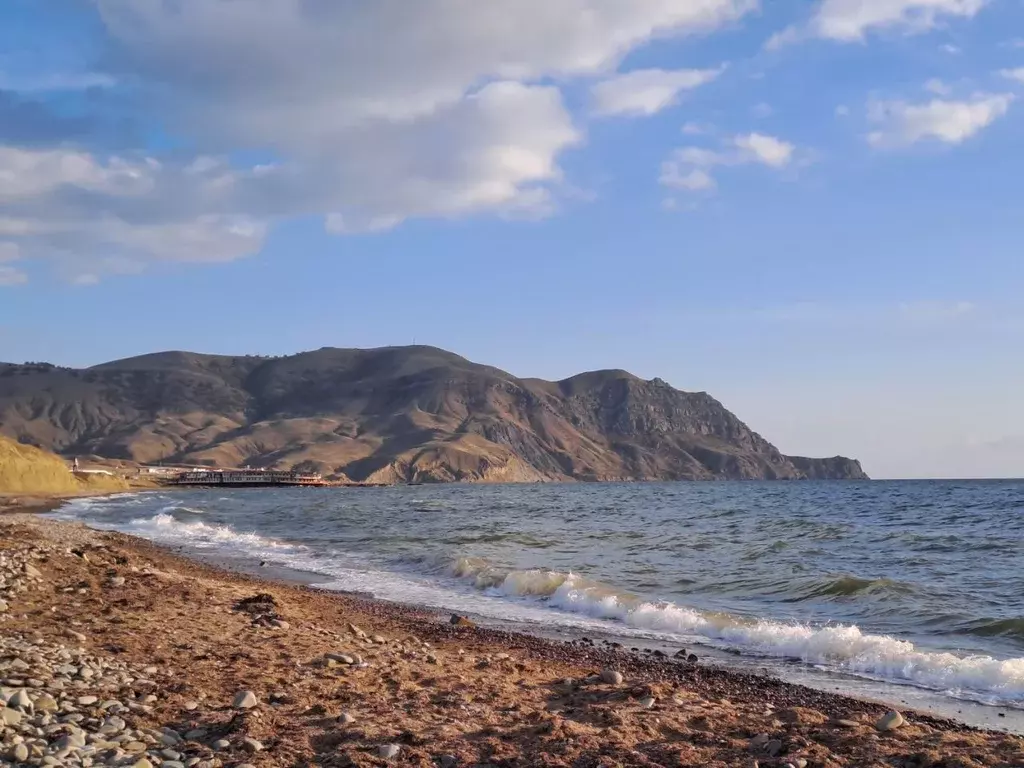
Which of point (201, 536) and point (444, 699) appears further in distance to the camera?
point (201, 536)

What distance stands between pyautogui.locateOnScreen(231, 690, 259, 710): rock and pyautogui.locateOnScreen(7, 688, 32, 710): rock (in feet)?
5.33

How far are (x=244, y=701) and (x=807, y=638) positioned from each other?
942 cm

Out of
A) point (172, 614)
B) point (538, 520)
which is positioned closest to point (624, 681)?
point (172, 614)

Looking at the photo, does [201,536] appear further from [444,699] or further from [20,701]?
[20,701]

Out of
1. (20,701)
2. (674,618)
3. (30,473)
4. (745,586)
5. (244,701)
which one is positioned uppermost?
(20,701)

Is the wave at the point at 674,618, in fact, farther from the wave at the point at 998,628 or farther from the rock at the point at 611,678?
the rock at the point at 611,678

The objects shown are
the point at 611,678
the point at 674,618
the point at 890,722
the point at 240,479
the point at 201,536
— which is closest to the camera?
the point at 890,722

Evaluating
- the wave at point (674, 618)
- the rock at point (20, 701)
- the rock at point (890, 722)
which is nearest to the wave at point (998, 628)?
the wave at point (674, 618)

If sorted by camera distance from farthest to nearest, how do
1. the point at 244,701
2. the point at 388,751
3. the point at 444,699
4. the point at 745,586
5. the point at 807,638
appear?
the point at 745,586, the point at 807,638, the point at 444,699, the point at 244,701, the point at 388,751

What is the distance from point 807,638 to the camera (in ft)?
45.2

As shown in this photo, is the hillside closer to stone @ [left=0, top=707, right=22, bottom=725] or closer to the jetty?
stone @ [left=0, top=707, right=22, bottom=725]

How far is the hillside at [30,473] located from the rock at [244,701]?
7079 cm

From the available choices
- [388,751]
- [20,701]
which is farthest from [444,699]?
[20,701]

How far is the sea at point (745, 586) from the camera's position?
40.4ft
